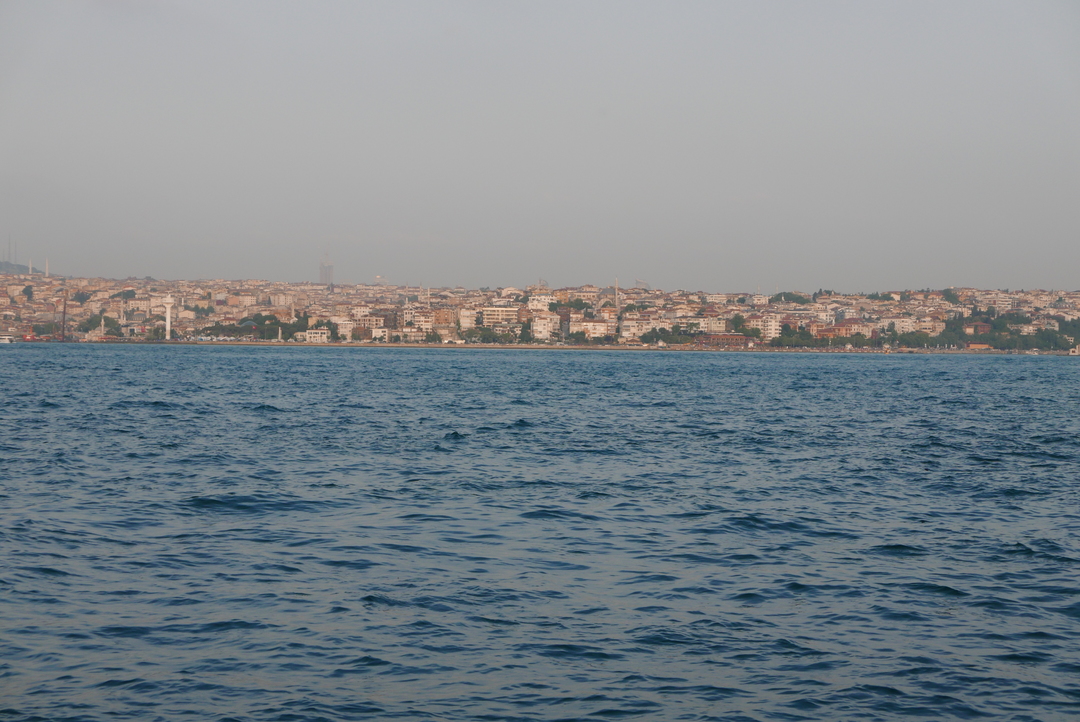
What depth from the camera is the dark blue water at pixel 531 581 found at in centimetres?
573

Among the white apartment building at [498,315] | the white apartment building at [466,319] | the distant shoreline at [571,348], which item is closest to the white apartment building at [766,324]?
the distant shoreline at [571,348]

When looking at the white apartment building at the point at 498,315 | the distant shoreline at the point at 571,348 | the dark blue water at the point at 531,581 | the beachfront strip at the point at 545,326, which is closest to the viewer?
the dark blue water at the point at 531,581

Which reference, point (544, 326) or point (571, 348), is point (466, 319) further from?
point (571, 348)

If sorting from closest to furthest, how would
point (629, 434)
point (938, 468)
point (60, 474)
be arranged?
point (60, 474)
point (938, 468)
point (629, 434)

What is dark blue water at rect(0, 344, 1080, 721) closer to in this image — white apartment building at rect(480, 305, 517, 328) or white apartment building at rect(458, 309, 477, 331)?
white apartment building at rect(458, 309, 477, 331)

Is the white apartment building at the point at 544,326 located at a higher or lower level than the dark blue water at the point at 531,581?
higher

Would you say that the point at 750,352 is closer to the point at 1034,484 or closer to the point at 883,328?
the point at 883,328

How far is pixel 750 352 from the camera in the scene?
154000 millimetres

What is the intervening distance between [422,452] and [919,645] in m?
11.3

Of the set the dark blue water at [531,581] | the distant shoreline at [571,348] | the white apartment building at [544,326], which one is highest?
the white apartment building at [544,326]

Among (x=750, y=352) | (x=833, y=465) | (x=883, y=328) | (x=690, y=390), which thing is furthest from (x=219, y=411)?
(x=883, y=328)

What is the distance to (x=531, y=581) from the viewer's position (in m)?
8.15

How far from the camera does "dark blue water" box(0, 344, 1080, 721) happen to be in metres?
5.73

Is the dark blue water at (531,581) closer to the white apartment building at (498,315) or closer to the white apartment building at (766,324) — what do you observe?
the white apartment building at (766,324)
